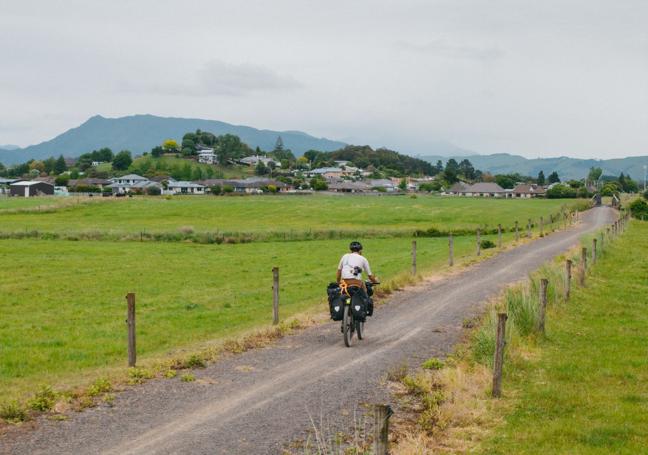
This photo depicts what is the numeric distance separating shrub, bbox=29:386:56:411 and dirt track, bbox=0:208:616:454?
62 cm

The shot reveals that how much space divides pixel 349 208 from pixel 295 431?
102908 mm

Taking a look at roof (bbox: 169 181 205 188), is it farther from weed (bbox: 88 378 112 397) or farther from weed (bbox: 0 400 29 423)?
weed (bbox: 0 400 29 423)

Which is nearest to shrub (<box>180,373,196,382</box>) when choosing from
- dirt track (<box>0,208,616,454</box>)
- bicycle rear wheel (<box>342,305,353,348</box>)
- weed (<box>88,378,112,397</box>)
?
dirt track (<box>0,208,616,454</box>)

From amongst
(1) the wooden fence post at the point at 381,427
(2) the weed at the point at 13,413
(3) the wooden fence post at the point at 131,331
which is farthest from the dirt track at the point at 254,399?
(1) the wooden fence post at the point at 381,427

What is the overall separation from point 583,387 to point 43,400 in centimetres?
981

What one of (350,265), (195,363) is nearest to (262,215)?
(350,265)

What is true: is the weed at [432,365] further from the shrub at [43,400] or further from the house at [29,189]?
the house at [29,189]

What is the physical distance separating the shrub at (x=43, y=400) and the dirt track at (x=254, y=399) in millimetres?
617

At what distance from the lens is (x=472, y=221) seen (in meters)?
90.3

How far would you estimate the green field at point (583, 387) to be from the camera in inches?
395

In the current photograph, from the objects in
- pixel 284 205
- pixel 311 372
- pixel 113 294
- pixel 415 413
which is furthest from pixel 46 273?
pixel 284 205

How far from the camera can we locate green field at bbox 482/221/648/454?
395 inches

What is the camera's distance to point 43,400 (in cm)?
1110

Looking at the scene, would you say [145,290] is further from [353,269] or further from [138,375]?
[138,375]
